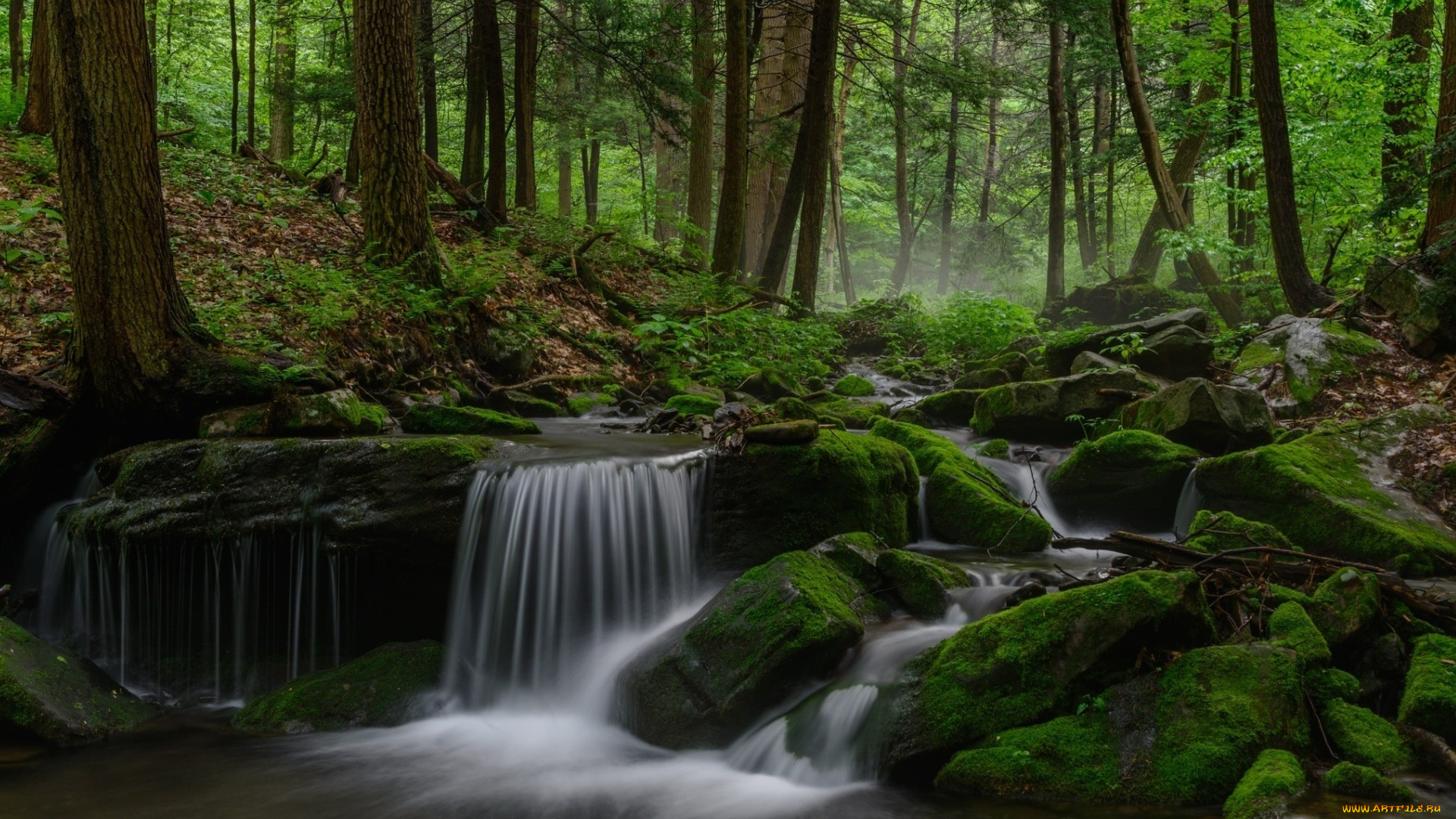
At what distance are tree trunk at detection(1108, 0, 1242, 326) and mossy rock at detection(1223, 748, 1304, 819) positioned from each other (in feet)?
41.5

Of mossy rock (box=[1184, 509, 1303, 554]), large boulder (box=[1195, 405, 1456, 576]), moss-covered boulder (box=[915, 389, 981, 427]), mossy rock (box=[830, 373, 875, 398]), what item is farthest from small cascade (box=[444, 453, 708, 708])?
mossy rock (box=[830, 373, 875, 398])

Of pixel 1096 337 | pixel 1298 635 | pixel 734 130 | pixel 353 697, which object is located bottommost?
pixel 353 697

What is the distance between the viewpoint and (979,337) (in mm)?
17109

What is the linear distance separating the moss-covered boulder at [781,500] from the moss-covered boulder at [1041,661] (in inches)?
90.5

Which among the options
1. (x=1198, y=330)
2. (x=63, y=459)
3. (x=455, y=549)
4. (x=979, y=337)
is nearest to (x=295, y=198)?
(x=63, y=459)

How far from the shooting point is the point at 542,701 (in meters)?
6.38

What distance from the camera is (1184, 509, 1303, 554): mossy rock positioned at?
5.71m

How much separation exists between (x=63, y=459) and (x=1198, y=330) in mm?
13461

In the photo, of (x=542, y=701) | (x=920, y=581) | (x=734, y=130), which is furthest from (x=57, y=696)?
(x=734, y=130)

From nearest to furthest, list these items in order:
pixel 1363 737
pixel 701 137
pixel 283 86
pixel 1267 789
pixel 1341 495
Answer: pixel 1267 789, pixel 1363 737, pixel 1341 495, pixel 283 86, pixel 701 137

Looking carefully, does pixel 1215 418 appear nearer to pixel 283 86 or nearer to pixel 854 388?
pixel 854 388

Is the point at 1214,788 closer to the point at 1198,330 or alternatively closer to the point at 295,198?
the point at 1198,330

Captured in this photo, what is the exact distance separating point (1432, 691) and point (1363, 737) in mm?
419

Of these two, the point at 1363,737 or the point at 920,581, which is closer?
the point at 1363,737
